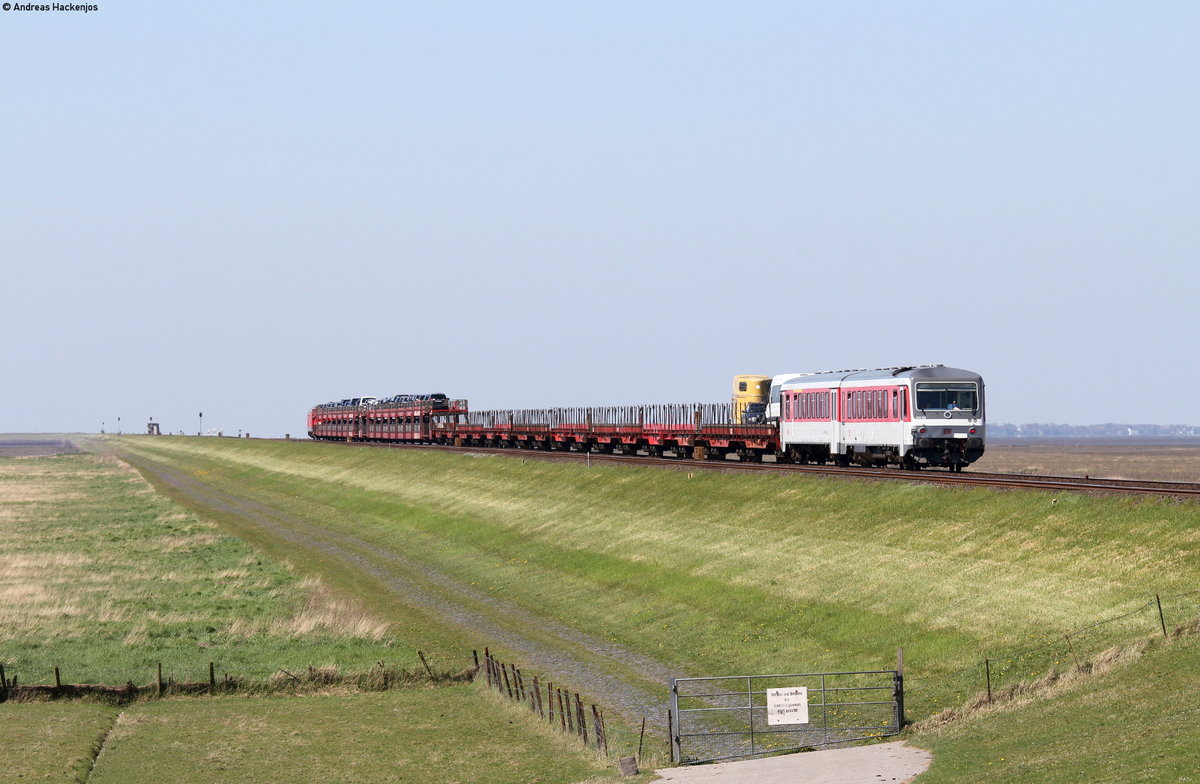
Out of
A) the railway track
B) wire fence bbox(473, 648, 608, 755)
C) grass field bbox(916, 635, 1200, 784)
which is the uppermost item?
the railway track

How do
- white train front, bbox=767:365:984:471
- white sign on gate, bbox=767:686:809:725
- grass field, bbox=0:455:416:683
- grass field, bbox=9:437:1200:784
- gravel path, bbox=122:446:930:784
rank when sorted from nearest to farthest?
gravel path, bbox=122:446:930:784 < white sign on gate, bbox=767:686:809:725 < grass field, bbox=9:437:1200:784 < grass field, bbox=0:455:416:683 < white train front, bbox=767:365:984:471

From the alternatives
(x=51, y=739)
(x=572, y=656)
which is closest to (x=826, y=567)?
(x=572, y=656)

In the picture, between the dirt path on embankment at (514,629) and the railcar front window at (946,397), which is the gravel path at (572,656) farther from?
the railcar front window at (946,397)

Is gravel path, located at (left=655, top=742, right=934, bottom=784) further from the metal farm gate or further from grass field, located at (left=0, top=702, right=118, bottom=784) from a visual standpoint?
grass field, located at (left=0, top=702, right=118, bottom=784)

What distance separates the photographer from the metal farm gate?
2442 cm

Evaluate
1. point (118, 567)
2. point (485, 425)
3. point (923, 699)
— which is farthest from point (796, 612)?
point (485, 425)

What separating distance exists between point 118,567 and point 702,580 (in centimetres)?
2642

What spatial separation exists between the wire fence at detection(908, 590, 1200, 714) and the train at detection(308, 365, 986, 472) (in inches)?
929

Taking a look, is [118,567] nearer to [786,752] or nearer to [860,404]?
[860,404]

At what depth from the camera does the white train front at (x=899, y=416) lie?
5312 cm

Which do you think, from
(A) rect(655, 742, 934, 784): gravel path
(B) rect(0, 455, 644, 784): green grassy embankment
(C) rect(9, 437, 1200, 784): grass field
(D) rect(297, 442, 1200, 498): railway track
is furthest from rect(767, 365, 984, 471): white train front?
(A) rect(655, 742, 934, 784): gravel path

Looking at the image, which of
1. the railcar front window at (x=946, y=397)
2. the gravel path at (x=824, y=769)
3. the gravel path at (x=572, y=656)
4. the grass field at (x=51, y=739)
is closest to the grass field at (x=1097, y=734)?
the gravel path at (x=824, y=769)

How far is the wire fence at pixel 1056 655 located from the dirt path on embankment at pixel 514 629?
6113mm

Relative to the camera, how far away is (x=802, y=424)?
6388 centimetres
